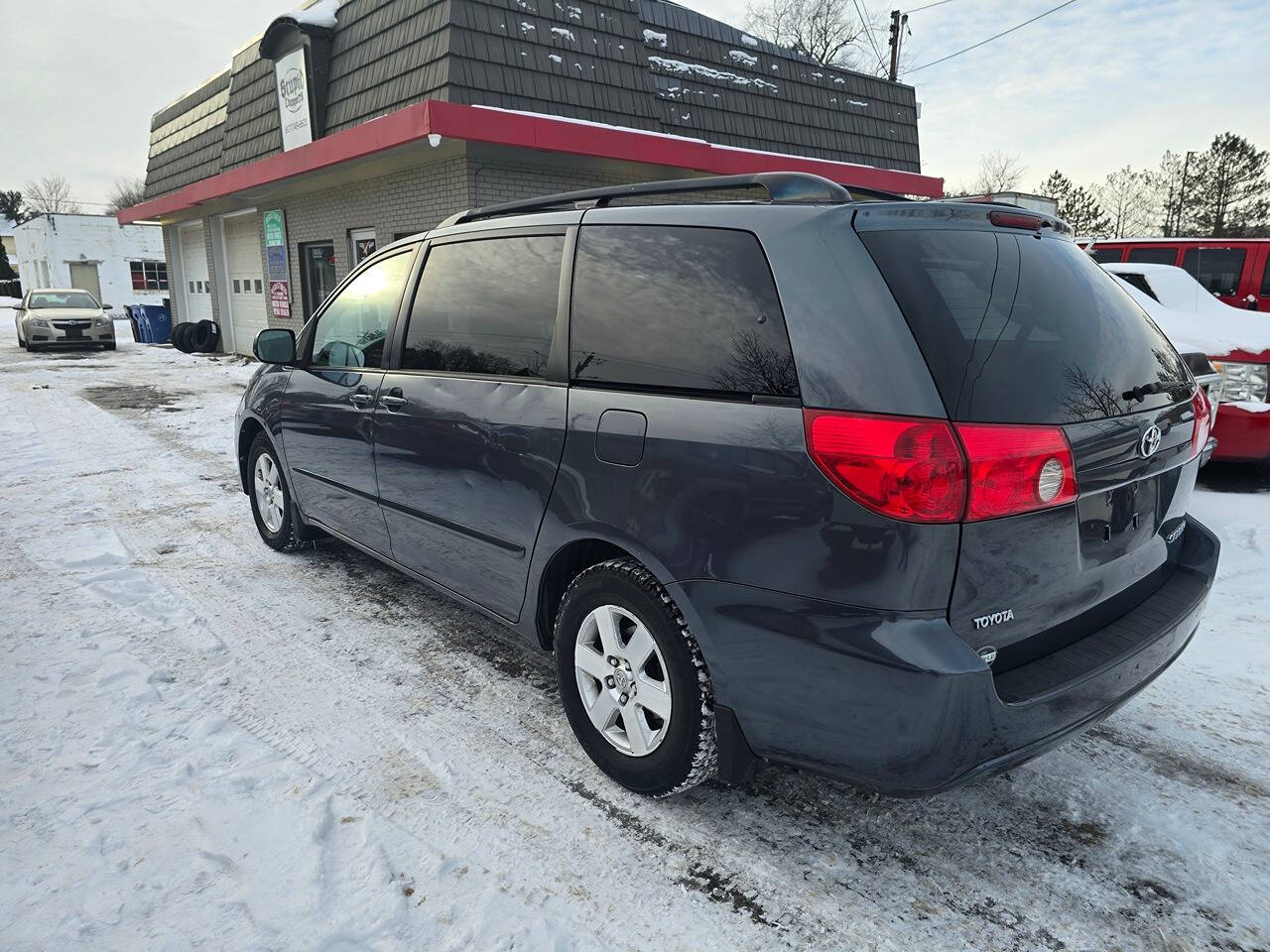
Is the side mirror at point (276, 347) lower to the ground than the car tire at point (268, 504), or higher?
higher

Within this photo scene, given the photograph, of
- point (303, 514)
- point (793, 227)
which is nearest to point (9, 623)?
point (303, 514)

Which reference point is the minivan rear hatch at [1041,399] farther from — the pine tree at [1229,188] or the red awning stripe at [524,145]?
the pine tree at [1229,188]

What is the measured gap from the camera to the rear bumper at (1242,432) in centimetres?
607

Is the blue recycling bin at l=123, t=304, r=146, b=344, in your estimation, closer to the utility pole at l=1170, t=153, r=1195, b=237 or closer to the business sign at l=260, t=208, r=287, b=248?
the business sign at l=260, t=208, r=287, b=248

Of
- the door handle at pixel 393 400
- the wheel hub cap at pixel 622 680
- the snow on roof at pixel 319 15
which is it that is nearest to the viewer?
the wheel hub cap at pixel 622 680

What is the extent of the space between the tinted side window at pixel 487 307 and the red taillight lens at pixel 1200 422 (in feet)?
6.97

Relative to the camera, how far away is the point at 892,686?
1.93m

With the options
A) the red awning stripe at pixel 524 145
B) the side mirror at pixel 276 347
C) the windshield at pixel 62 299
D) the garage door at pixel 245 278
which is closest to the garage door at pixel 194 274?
the garage door at pixel 245 278

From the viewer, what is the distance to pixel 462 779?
8.95 feet

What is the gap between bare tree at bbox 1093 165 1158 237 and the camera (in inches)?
1801

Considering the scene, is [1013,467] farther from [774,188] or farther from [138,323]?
[138,323]

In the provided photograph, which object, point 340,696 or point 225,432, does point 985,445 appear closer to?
point 340,696

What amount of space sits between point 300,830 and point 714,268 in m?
2.08

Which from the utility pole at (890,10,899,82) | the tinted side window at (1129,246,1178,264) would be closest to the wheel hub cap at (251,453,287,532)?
the tinted side window at (1129,246,1178,264)
